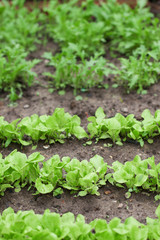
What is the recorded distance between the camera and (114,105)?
3.89m

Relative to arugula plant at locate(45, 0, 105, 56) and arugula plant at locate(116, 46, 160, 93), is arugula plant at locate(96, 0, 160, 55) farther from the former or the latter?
arugula plant at locate(116, 46, 160, 93)

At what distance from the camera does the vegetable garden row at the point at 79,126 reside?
7.59ft

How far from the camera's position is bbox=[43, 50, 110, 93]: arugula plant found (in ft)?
13.1

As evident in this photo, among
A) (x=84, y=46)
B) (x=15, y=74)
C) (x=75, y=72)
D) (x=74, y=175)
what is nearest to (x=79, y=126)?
(x=74, y=175)

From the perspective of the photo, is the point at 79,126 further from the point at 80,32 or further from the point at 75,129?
the point at 80,32

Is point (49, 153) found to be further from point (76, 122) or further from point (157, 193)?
point (157, 193)

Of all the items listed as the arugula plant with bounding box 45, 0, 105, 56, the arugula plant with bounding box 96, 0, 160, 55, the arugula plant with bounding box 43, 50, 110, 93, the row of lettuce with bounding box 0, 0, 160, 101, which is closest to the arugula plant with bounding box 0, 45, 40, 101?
the row of lettuce with bounding box 0, 0, 160, 101

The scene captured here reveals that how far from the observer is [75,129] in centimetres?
328

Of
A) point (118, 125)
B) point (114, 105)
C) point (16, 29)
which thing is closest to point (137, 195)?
point (118, 125)

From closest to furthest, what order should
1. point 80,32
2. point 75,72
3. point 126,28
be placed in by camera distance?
point 75,72, point 80,32, point 126,28

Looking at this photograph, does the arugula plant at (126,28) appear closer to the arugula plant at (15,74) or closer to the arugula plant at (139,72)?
the arugula plant at (139,72)

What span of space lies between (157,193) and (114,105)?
1382 millimetres

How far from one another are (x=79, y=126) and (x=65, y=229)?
50.0 inches

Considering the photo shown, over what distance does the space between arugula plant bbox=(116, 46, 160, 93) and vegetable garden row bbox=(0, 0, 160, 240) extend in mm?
13
